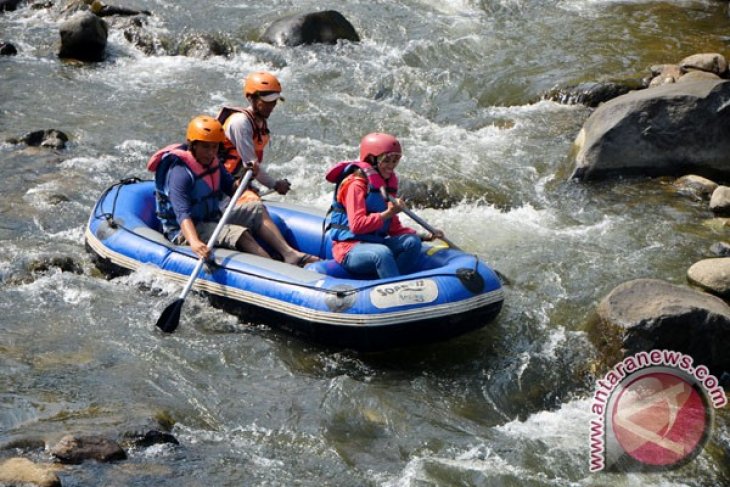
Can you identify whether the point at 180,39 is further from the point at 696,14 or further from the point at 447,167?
the point at 696,14

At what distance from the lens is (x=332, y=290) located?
677 cm

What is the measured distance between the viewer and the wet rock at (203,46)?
1302cm

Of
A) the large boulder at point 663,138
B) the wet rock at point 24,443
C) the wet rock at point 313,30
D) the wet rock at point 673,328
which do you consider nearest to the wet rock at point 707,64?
the large boulder at point 663,138

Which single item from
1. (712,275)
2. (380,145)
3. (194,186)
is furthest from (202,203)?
(712,275)

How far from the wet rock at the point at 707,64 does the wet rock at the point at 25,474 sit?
29.5ft

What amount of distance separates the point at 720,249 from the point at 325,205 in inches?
135

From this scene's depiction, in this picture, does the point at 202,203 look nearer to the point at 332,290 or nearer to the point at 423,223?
the point at 332,290

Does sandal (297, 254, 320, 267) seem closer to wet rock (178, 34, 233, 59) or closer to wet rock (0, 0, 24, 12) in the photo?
wet rock (178, 34, 233, 59)

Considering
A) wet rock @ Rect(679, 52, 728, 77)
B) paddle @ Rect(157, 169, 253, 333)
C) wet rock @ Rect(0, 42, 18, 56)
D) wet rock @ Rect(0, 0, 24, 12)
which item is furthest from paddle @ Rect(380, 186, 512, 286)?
wet rock @ Rect(0, 0, 24, 12)

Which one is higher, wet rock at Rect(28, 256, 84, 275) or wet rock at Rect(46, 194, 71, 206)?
wet rock at Rect(28, 256, 84, 275)

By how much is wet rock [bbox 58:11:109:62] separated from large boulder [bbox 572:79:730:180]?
6509 mm

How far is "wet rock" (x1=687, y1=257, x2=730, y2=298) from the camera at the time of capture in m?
7.50

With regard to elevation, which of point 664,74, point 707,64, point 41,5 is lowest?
point 41,5

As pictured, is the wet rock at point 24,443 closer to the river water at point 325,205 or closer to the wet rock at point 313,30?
the river water at point 325,205
